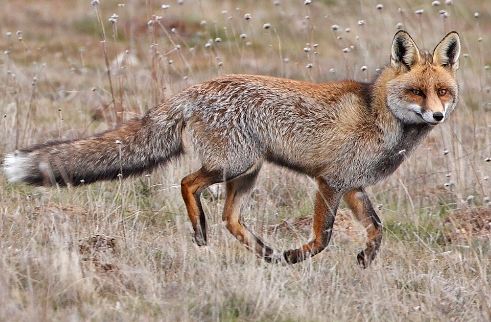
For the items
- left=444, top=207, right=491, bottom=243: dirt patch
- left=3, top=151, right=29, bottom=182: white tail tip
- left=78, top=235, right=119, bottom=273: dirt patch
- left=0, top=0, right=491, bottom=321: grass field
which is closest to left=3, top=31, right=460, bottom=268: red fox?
left=3, top=151, right=29, bottom=182: white tail tip

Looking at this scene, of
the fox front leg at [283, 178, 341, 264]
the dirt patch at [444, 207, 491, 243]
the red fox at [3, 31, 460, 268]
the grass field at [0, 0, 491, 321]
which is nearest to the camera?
the grass field at [0, 0, 491, 321]

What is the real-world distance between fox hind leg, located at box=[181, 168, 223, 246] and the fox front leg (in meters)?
0.72

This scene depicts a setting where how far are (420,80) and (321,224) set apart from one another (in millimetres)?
1433

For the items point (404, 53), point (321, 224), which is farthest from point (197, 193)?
point (404, 53)

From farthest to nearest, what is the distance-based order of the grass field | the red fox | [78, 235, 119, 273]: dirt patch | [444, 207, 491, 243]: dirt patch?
[444, 207, 491, 243]: dirt patch
the red fox
[78, 235, 119, 273]: dirt patch
the grass field

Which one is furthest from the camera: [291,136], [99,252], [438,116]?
[291,136]

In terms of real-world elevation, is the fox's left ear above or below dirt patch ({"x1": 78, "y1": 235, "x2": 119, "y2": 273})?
above

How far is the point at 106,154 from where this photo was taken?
250 inches

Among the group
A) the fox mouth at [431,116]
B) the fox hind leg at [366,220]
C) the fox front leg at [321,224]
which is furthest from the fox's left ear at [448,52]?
the fox front leg at [321,224]

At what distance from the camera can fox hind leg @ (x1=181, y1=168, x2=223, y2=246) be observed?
250 inches

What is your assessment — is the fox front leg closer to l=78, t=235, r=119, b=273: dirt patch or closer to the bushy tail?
the bushy tail

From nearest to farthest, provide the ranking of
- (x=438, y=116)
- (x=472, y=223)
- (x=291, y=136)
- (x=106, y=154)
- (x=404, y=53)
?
(x=438, y=116) < (x=106, y=154) < (x=291, y=136) < (x=404, y=53) < (x=472, y=223)

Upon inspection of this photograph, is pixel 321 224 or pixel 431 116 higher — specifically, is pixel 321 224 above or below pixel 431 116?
below

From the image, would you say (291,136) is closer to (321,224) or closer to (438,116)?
(321,224)
